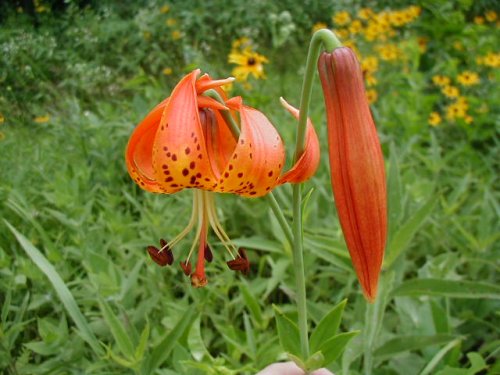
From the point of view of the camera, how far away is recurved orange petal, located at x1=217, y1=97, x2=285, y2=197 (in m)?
0.56

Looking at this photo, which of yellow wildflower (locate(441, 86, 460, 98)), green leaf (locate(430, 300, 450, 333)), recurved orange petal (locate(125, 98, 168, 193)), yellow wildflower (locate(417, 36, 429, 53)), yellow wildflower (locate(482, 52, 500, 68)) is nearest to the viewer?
recurved orange petal (locate(125, 98, 168, 193))

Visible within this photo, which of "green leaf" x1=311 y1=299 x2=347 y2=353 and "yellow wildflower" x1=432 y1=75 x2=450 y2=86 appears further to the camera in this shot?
"yellow wildflower" x1=432 y1=75 x2=450 y2=86

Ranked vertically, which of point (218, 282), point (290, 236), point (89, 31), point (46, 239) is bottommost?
point (218, 282)

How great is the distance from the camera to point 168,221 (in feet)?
4.04

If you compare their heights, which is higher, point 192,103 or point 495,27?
point 192,103

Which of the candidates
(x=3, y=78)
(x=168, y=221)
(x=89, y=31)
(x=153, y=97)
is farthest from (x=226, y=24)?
(x=168, y=221)

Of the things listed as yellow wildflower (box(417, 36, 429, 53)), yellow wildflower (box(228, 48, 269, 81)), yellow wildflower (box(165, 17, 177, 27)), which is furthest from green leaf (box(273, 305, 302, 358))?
yellow wildflower (box(417, 36, 429, 53))

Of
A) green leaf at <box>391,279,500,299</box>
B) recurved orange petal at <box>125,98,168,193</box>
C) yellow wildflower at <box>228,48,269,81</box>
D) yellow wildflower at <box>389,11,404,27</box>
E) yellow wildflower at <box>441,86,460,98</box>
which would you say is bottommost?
yellow wildflower at <box>441,86,460,98</box>

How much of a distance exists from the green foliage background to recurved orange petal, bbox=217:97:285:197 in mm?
297

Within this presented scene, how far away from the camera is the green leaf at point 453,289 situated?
83cm

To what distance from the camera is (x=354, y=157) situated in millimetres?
516

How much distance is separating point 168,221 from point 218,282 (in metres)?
0.24

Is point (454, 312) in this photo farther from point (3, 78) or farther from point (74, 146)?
point (3, 78)

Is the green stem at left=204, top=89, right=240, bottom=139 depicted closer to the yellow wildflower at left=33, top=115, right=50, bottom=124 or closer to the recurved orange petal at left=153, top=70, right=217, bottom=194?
the recurved orange petal at left=153, top=70, right=217, bottom=194
